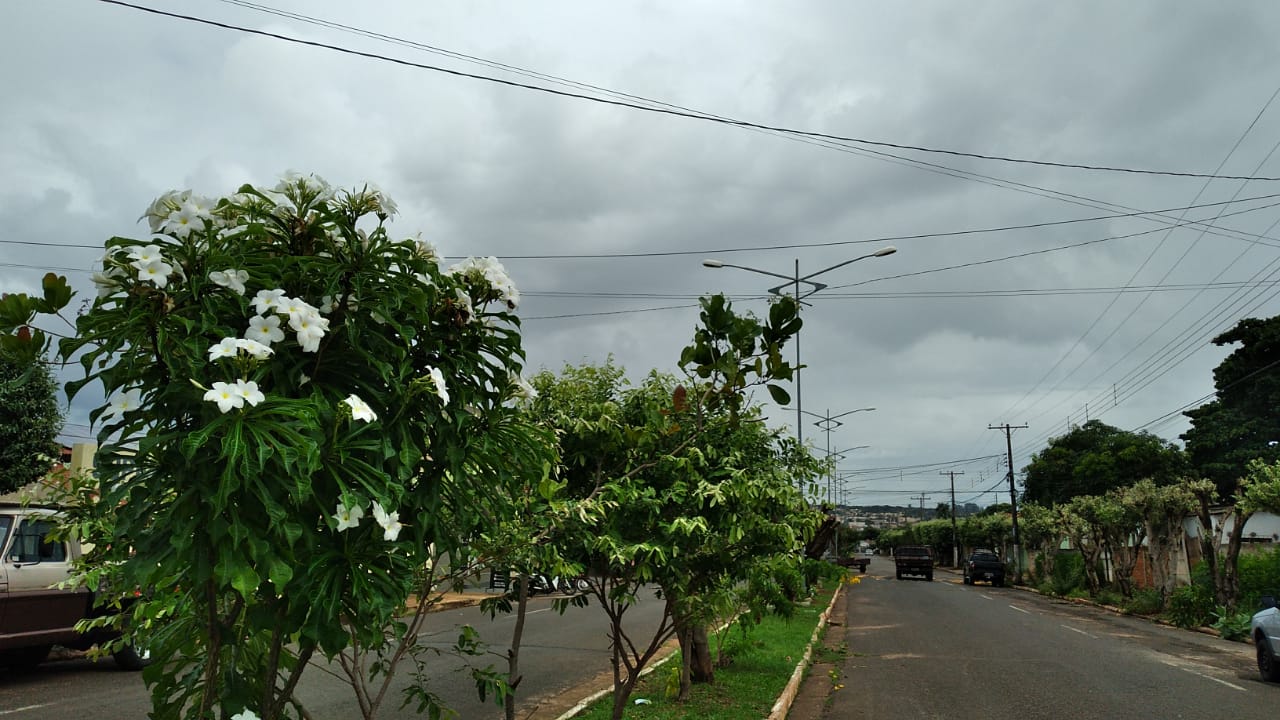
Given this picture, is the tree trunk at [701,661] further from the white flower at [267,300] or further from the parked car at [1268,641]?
the white flower at [267,300]

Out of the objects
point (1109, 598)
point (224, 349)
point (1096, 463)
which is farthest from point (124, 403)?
point (1096, 463)

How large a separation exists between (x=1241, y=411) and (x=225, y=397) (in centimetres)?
5141

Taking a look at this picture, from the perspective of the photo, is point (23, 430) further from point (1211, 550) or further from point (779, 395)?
point (1211, 550)

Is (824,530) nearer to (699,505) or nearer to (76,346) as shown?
(699,505)

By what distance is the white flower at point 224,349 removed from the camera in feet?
6.54

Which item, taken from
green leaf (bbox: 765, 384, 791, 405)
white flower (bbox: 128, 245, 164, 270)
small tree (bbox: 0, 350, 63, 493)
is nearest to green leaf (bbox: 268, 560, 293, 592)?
white flower (bbox: 128, 245, 164, 270)

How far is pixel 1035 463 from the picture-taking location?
67000 millimetres

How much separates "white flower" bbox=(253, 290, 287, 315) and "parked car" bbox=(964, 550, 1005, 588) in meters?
50.8

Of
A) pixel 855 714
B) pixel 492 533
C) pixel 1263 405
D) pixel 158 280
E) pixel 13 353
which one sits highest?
pixel 1263 405

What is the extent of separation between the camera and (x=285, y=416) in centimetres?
208

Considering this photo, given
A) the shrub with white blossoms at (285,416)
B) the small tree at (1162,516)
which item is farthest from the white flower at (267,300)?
the small tree at (1162,516)

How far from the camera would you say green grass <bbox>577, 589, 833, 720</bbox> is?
8.93 metres

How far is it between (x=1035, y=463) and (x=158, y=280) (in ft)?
237

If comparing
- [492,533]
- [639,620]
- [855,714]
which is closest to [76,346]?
[492,533]
